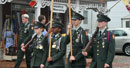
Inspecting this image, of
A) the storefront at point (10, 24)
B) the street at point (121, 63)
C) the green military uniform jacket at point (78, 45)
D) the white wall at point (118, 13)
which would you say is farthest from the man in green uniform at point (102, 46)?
the white wall at point (118, 13)

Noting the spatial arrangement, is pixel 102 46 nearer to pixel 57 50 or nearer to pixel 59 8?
pixel 57 50

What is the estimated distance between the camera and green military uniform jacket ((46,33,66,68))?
5.46 meters

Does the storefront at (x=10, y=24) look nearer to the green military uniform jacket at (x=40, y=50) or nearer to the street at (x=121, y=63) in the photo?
the street at (x=121, y=63)

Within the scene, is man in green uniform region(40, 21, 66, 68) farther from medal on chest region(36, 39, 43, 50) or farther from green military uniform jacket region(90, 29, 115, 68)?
green military uniform jacket region(90, 29, 115, 68)

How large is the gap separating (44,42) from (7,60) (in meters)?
6.54

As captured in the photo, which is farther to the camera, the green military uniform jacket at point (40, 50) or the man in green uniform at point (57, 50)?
the green military uniform jacket at point (40, 50)

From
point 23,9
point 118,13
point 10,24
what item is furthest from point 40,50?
point 118,13

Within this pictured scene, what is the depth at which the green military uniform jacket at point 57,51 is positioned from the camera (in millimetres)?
5465

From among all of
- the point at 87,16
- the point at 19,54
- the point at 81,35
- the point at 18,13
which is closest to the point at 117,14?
the point at 87,16

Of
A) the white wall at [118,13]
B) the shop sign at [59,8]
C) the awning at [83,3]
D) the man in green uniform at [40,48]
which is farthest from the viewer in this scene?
the white wall at [118,13]

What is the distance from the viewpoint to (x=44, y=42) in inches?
228

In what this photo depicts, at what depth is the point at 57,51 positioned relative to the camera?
5.55 meters

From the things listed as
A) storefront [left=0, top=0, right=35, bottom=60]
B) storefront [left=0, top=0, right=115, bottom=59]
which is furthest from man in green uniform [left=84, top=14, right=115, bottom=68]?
storefront [left=0, top=0, right=35, bottom=60]

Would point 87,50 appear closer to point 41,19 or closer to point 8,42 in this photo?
point 41,19
